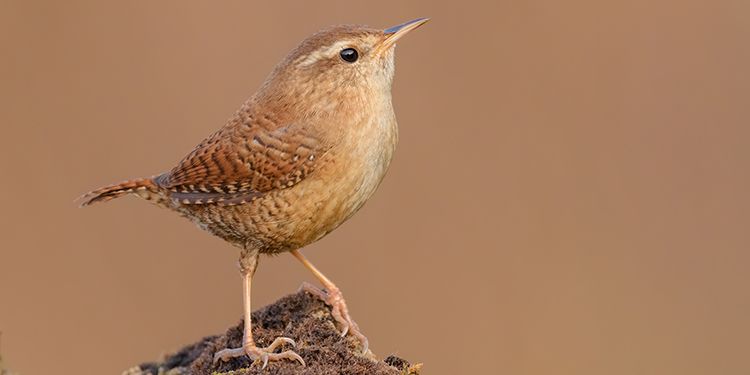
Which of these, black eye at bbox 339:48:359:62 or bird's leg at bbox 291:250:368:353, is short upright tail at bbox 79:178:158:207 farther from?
black eye at bbox 339:48:359:62

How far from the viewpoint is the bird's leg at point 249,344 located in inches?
155

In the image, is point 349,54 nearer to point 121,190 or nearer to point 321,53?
point 321,53

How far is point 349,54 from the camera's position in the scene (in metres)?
4.78

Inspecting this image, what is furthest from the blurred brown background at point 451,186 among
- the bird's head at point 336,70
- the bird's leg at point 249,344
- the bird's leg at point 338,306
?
the bird's head at point 336,70

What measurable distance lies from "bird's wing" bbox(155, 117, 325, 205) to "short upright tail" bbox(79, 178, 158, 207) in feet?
0.62

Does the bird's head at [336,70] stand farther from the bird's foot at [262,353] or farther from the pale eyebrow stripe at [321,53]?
the bird's foot at [262,353]

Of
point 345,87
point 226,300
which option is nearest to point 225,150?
point 345,87

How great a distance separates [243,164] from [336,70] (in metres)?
0.63

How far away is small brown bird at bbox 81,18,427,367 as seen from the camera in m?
4.50

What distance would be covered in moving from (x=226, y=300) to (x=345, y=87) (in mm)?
4639

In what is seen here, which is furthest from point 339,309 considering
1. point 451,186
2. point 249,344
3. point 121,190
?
point 451,186

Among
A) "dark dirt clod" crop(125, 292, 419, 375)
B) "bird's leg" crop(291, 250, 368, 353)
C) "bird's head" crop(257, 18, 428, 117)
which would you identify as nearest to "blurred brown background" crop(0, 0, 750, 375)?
"dark dirt clod" crop(125, 292, 419, 375)

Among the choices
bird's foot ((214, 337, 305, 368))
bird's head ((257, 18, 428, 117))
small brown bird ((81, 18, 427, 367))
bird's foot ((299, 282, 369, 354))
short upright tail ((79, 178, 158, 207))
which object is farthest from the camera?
short upright tail ((79, 178, 158, 207))

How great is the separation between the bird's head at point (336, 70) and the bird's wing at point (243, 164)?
176 mm
